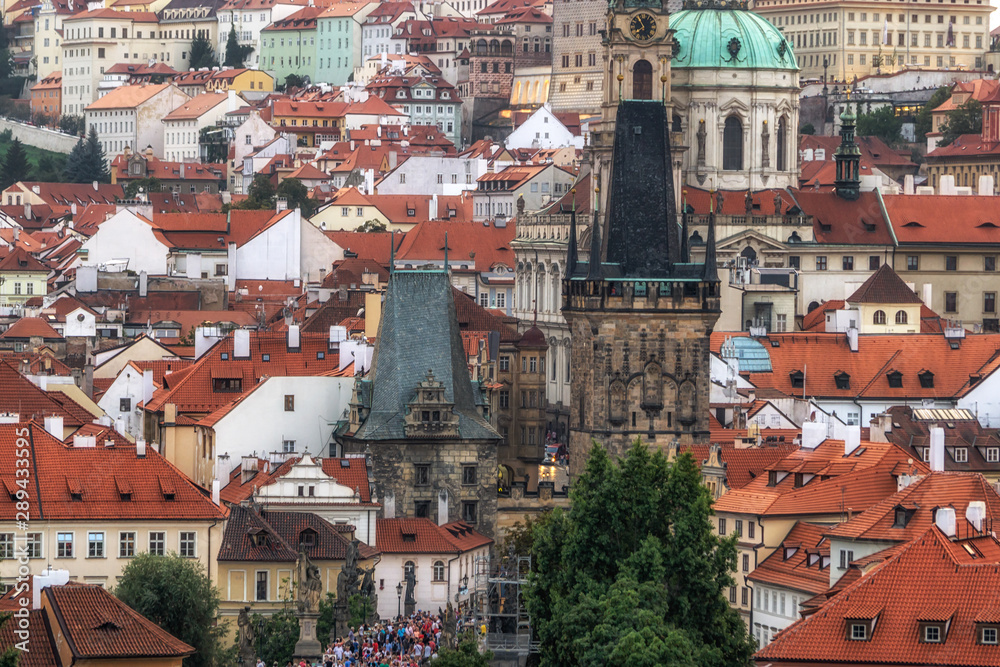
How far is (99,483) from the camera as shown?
9000 cm

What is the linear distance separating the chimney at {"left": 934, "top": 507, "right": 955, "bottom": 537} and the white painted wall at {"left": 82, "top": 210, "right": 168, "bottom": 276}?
102877mm

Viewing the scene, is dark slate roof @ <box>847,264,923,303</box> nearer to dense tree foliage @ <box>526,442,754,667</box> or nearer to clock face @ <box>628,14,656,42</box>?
clock face @ <box>628,14,656,42</box>

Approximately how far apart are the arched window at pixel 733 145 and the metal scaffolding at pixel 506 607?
64604 mm

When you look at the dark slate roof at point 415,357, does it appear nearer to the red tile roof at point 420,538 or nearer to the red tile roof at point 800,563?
the red tile roof at point 420,538

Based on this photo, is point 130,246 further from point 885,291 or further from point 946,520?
point 946,520

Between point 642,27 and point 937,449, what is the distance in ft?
121

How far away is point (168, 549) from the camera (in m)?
89.2

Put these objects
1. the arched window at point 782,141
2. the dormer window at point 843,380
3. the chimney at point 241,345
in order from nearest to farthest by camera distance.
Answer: the chimney at point 241,345, the dormer window at point 843,380, the arched window at point 782,141

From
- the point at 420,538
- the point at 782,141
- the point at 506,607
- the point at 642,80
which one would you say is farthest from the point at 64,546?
the point at 782,141

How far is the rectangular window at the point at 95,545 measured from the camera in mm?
88688

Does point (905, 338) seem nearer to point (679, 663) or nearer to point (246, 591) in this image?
point (246, 591)

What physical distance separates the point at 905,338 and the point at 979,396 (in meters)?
9.42

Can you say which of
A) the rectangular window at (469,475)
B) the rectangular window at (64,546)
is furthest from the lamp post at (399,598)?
the rectangular window at (64,546)

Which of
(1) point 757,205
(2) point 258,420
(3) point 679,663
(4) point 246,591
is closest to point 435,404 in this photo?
(2) point 258,420
